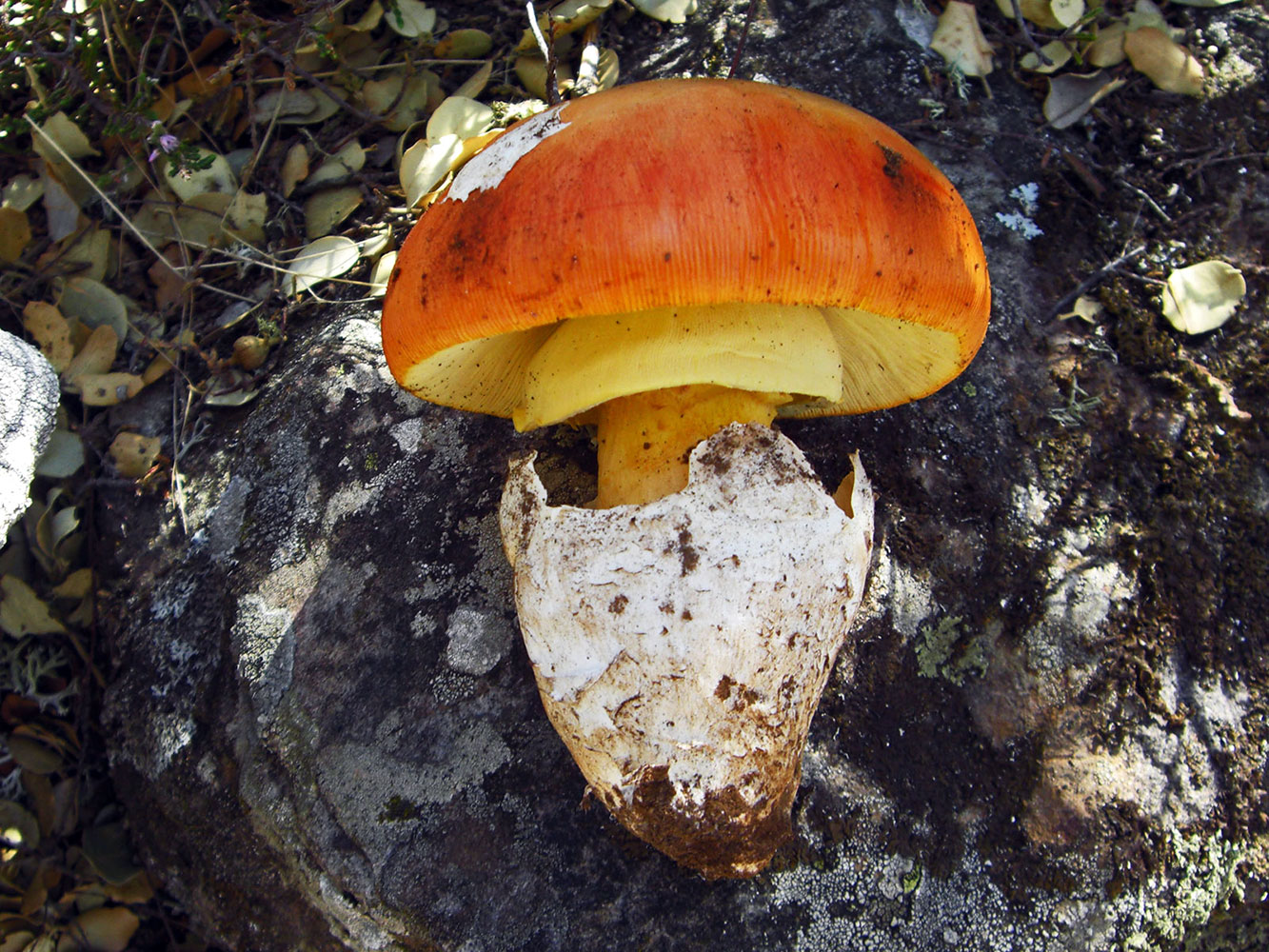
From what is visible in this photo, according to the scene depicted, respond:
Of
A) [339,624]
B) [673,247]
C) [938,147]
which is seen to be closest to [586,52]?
[938,147]

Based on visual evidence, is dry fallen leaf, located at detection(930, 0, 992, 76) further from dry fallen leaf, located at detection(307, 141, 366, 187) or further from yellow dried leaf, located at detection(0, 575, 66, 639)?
yellow dried leaf, located at detection(0, 575, 66, 639)

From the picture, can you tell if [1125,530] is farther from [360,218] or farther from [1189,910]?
[360,218]

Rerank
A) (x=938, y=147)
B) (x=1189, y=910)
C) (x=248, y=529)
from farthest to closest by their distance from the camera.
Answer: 1. (x=938, y=147)
2. (x=248, y=529)
3. (x=1189, y=910)

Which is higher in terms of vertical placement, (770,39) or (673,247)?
(673,247)

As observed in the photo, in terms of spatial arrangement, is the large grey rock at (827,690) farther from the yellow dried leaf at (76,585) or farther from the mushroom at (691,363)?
the mushroom at (691,363)

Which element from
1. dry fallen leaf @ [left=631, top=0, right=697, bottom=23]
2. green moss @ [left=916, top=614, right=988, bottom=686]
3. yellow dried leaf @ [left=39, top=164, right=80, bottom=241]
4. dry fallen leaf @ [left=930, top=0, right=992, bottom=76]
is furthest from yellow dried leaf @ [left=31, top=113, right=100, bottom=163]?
green moss @ [left=916, top=614, right=988, bottom=686]

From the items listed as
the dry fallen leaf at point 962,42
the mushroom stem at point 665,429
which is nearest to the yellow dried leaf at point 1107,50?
the dry fallen leaf at point 962,42

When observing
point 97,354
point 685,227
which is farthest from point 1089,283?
point 97,354

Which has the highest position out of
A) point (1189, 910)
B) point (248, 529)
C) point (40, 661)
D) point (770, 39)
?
point (770, 39)
